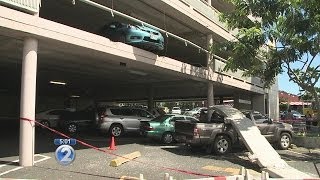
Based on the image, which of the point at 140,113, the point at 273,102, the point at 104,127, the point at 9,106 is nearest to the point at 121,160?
the point at 104,127

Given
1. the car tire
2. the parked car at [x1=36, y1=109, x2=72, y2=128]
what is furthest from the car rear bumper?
the car tire

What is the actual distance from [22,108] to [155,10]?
9.93 meters

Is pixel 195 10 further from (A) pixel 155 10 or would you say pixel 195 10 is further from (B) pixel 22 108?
(B) pixel 22 108

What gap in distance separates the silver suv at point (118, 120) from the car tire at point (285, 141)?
765cm

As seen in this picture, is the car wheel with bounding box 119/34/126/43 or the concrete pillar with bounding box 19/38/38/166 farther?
the car wheel with bounding box 119/34/126/43

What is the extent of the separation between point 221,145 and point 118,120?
817cm

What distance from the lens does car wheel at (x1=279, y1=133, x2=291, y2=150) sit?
1988cm

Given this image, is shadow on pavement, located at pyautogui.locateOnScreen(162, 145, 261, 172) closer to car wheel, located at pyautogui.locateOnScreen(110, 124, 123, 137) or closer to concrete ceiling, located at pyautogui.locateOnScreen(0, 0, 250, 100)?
concrete ceiling, located at pyautogui.locateOnScreen(0, 0, 250, 100)

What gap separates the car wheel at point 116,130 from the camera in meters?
24.3

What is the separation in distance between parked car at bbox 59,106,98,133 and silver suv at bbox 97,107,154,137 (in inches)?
115

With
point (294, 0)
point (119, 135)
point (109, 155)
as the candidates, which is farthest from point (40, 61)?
point (294, 0)

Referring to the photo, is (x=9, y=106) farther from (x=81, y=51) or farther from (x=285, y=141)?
(x=285, y=141)

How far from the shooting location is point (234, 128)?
57.2ft

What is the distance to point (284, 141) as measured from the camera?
1994cm
